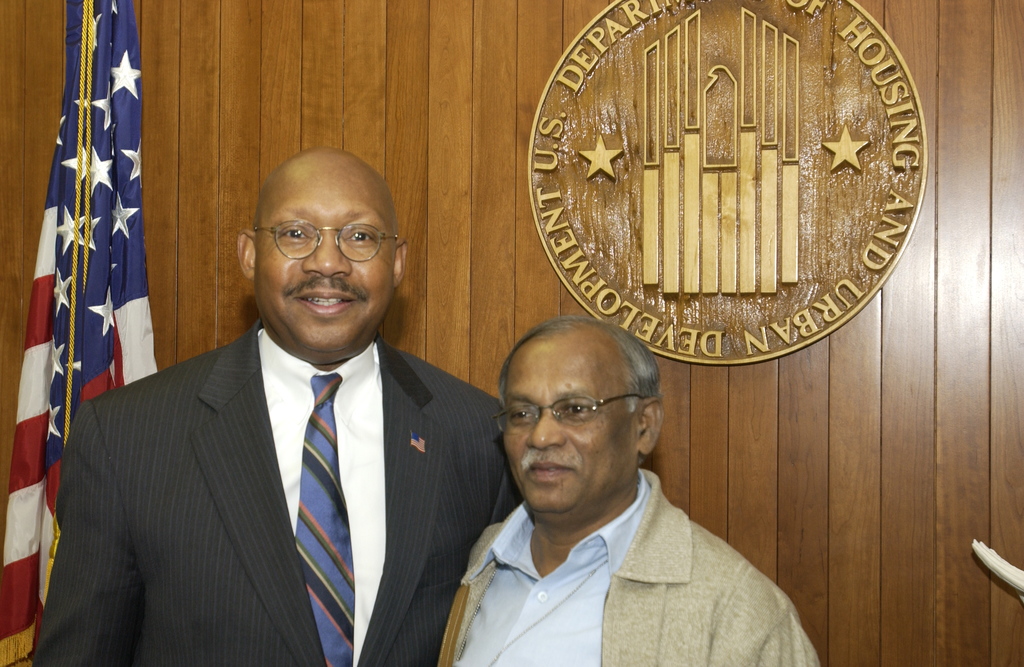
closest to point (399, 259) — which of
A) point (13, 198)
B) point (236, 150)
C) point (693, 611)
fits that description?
point (693, 611)

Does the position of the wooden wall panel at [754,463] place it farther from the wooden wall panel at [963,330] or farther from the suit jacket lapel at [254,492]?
the suit jacket lapel at [254,492]

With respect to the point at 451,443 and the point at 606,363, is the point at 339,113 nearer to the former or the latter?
the point at 451,443

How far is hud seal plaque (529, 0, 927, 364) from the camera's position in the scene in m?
2.48

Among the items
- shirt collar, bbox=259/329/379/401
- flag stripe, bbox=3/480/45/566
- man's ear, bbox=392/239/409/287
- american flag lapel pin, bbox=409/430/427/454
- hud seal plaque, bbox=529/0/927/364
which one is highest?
hud seal plaque, bbox=529/0/927/364

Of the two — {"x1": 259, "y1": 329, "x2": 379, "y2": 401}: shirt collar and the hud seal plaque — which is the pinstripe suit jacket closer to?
{"x1": 259, "y1": 329, "x2": 379, "y2": 401}: shirt collar

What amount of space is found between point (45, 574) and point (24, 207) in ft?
4.01

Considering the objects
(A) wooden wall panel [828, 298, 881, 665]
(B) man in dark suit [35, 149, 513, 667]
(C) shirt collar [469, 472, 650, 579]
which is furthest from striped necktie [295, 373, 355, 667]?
(A) wooden wall panel [828, 298, 881, 665]

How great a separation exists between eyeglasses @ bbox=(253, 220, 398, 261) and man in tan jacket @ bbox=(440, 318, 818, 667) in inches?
15.2

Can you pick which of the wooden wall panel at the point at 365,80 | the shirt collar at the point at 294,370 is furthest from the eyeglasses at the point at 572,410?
the wooden wall panel at the point at 365,80

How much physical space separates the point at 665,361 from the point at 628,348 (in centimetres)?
97

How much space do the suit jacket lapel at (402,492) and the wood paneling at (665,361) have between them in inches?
32.9

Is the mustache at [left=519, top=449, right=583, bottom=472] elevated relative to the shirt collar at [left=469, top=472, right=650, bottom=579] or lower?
elevated

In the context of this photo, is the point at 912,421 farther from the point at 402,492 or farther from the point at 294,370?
the point at 294,370

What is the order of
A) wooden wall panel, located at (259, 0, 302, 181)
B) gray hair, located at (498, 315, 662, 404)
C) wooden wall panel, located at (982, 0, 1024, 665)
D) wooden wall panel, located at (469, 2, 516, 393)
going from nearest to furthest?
gray hair, located at (498, 315, 662, 404) < wooden wall panel, located at (982, 0, 1024, 665) < wooden wall panel, located at (469, 2, 516, 393) < wooden wall panel, located at (259, 0, 302, 181)
